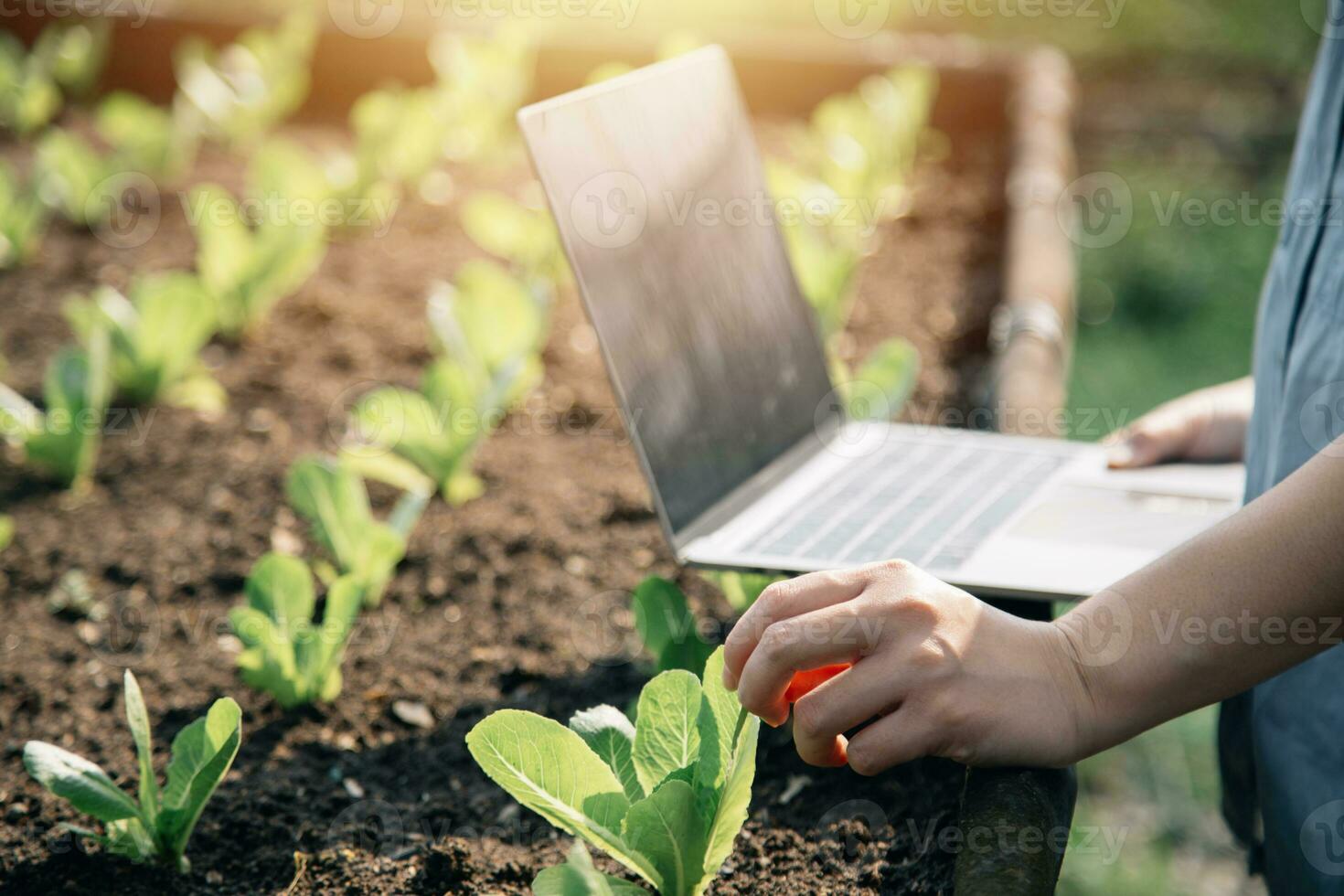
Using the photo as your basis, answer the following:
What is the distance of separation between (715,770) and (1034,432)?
0.95m

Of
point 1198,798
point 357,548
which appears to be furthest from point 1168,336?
point 357,548

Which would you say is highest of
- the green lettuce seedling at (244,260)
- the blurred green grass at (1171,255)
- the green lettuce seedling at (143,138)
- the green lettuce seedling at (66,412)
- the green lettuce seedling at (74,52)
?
the green lettuce seedling at (74,52)

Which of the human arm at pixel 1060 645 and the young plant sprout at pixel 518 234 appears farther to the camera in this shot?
the young plant sprout at pixel 518 234

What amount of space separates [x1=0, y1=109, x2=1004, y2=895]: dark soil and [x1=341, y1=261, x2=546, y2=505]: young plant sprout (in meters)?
0.08

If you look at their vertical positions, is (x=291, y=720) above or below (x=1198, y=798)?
above

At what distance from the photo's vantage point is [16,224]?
7.39 feet

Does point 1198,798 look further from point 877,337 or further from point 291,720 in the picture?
point 291,720

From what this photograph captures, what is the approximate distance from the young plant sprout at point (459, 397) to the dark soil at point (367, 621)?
77mm

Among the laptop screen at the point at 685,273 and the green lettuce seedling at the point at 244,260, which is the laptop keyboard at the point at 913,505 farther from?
the green lettuce seedling at the point at 244,260

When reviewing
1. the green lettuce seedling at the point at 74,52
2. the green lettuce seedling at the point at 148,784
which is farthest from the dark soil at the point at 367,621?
the green lettuce seedling at the point at 74,52

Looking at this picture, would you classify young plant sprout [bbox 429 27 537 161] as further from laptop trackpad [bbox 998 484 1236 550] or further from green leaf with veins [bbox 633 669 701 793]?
green leaf with veins [bbox 633 669 701 793]

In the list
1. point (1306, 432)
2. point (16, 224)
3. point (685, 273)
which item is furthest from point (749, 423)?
point (16, 224)

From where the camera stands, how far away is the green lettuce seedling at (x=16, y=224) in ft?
7.37

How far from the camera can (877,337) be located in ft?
7.27
